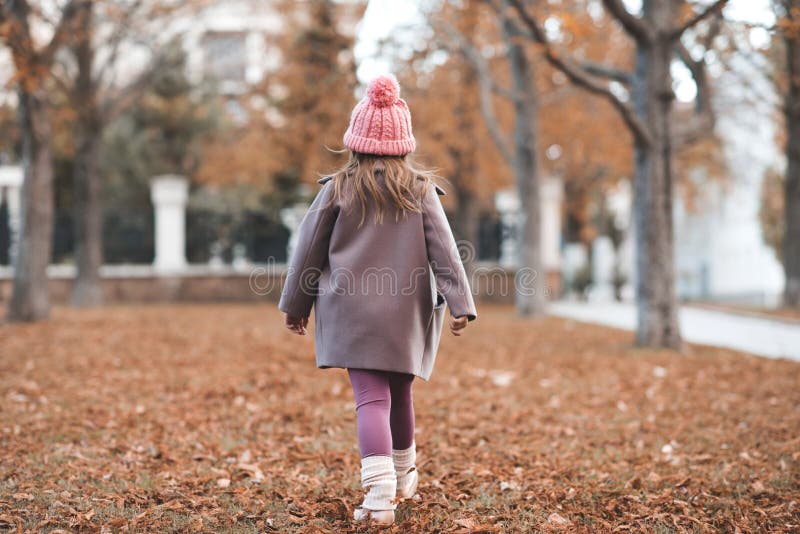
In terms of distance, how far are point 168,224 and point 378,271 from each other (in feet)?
54.1

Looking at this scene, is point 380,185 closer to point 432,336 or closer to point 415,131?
point 432,336

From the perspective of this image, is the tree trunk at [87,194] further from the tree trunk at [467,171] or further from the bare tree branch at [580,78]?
the bare tree branch at [580,78]

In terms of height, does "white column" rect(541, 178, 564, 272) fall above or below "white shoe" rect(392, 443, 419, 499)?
above

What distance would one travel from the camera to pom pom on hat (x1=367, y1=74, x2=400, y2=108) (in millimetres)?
3354

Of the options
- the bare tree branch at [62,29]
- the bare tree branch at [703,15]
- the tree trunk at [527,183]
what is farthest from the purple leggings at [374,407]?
the tree trunk at [527,183]

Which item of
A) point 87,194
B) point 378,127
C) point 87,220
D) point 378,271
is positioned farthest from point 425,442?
point 87,194

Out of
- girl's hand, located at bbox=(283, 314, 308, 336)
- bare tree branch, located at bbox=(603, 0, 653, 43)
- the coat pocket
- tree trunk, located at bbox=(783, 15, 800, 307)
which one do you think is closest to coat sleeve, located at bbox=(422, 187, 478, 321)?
the coat pocket

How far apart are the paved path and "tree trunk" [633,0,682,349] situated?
4.06ft

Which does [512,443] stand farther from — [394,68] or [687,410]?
[394,68]

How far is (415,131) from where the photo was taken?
19344 mm

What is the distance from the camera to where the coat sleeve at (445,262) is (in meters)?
3.30

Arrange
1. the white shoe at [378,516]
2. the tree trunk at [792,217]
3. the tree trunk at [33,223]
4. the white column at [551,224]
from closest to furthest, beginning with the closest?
the white shoe at [378,516], the tree trunk at [33,223], the tree trunk at [792,217], the white column at [551,224]

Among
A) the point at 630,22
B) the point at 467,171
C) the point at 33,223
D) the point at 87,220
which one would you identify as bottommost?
the point at 33,223

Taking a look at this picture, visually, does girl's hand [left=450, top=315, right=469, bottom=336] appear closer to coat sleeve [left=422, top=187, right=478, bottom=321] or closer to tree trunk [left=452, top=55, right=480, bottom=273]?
coat sleeve [left=422, top=187, right=478, bottom=321]
